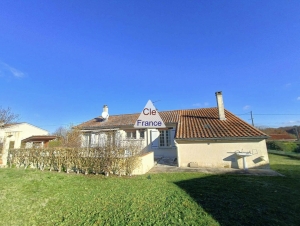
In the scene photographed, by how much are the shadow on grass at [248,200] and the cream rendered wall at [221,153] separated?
3.28 meters

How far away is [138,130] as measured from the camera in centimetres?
1922

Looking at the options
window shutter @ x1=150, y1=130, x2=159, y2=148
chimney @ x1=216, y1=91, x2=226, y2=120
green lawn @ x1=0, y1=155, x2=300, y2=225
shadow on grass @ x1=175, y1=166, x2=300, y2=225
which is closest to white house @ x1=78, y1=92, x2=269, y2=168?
chimney @ x1=216, y1=91, x2=226, y2=120

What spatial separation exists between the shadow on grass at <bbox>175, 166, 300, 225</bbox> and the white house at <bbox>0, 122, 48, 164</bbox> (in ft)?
51.2

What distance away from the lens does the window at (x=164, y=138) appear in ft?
58.2

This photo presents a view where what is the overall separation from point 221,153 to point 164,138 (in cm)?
744

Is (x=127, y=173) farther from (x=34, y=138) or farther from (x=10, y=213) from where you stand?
(x=34, y=138)

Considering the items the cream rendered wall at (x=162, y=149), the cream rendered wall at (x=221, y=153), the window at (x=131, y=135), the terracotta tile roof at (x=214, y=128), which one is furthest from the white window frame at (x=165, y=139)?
the cream rendered wall at (x=221, y=153)

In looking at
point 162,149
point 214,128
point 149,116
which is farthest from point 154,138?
point 214,128

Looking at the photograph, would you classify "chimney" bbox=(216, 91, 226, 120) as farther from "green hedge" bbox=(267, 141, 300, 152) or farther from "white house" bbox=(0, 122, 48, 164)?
"white house" bbox=(0, 122, 48, 164)

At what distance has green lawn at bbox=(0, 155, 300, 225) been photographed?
4184mm

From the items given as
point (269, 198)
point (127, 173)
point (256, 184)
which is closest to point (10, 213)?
point (127, 173)

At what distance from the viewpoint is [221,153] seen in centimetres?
1180

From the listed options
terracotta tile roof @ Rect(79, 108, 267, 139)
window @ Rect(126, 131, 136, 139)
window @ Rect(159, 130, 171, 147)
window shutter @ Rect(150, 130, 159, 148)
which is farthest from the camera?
window @ Rect(126, 131, 136, 139)

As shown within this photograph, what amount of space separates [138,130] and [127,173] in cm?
999
